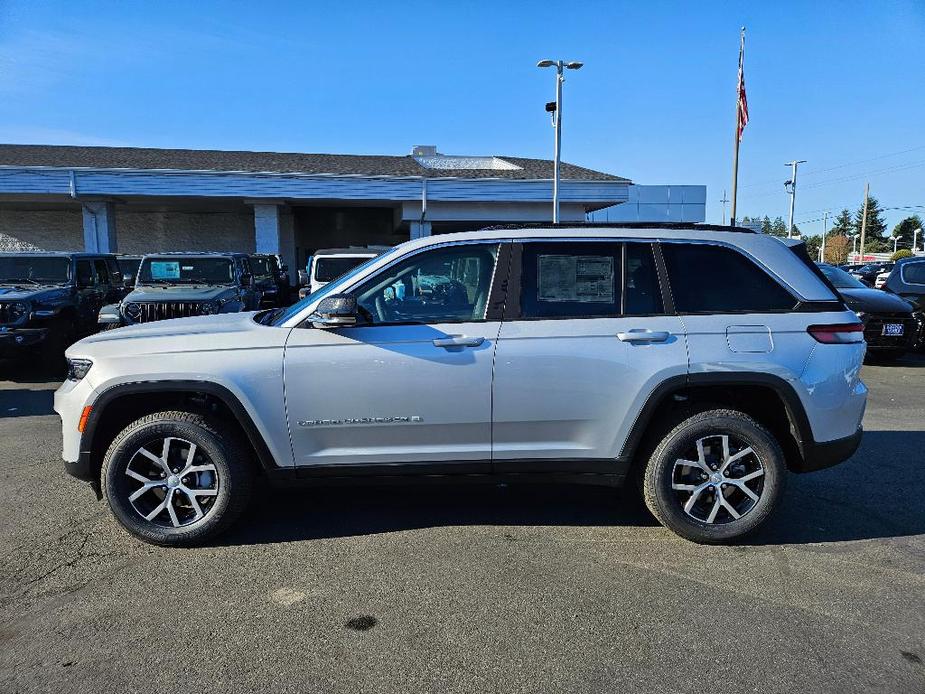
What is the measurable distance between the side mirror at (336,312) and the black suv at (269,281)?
33.1ft

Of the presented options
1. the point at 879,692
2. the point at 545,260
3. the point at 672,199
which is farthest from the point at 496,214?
the point at 672,199

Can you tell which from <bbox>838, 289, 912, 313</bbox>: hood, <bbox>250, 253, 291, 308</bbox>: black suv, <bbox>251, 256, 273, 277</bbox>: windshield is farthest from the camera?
<bbox>251, 256, 273, 277</bbox>: windshield

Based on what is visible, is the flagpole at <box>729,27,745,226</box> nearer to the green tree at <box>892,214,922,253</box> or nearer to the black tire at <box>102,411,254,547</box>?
the black tire at <box>102,411,254,547</box>

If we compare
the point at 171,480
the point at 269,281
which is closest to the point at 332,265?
the point at 269,281

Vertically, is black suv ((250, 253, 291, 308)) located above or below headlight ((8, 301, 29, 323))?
above

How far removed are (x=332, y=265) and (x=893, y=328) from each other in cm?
1002

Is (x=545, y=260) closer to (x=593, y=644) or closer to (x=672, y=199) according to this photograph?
(x=593, y=644)

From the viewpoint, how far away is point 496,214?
990 inches

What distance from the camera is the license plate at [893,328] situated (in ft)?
35.5

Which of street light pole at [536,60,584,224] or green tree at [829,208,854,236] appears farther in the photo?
green tree at [829,208,854,236]

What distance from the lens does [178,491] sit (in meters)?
3.83

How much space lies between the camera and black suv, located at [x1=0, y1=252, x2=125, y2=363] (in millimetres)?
9414

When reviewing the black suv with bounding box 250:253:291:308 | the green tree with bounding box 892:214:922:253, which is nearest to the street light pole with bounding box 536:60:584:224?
the black suv with bounding box 250:253:291:308

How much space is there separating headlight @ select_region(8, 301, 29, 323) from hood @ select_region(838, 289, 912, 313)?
1299cm
